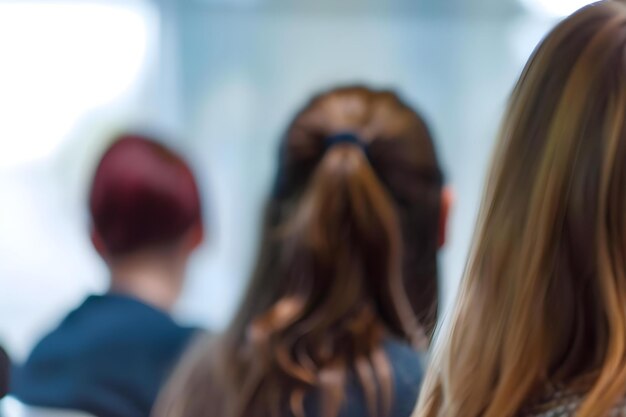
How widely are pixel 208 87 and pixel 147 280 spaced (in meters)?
1.39

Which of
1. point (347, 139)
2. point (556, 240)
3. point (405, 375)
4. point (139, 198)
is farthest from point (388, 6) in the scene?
point (556, 240)

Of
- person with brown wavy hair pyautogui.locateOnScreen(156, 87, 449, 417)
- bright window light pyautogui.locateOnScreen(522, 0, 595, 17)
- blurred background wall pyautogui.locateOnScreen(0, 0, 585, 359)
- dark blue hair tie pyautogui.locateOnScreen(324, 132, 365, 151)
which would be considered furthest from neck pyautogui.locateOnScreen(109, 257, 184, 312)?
bright window light pyautogui.locateOnScreen(522, 0, 595, 17)

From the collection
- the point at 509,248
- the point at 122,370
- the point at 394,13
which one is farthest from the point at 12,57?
the point at 509,248

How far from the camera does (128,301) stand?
51.0 inches

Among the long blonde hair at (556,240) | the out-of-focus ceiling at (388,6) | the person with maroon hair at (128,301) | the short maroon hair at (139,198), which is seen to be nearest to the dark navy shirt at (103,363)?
the person with maroon hair at (128,301)

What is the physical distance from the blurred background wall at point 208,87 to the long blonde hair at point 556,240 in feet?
6.19

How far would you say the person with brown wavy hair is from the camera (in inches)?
41.8

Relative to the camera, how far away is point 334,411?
Answer: 1032 mm

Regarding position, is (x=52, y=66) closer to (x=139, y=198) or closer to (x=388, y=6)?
(x=388, y=6)

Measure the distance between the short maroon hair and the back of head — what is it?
227 millimetres

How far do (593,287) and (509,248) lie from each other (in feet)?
0.20

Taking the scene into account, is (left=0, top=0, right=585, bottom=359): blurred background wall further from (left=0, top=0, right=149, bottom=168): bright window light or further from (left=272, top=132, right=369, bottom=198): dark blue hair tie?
(left=272, top=132, right=369, bottom=198): dark blue hair tie

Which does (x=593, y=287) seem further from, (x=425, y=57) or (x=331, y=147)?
(x=425, y=57)

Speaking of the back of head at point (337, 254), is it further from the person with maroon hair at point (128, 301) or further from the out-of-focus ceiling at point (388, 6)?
the out-of-focus ceiling at point (388, 6)
